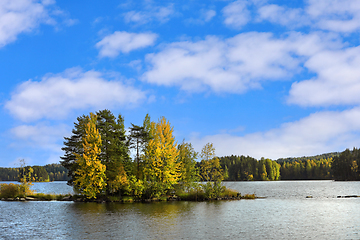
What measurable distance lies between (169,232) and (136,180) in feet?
115

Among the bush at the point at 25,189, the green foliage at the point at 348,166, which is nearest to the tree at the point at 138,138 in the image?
the bush at the point at 25,189

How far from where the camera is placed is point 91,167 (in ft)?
194

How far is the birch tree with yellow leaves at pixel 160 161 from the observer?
64.4 m

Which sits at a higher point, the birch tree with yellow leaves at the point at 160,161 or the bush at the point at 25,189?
the birch tree with yellow leaves at the point at 160,161

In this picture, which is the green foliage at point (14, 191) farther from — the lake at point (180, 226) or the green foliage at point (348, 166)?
the green foliage at point (348, 166)

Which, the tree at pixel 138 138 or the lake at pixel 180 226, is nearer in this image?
the lake at pixel 180 226

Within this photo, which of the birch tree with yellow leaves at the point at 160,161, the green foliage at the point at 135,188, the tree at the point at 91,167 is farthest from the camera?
the birch tree with yellow leaves at the point at 160,161

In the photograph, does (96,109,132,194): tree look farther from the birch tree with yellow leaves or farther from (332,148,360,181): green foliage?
(332,148,360,181): green foliage

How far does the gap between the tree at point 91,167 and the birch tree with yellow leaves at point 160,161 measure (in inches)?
406

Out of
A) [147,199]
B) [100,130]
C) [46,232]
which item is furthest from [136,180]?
[46,232]

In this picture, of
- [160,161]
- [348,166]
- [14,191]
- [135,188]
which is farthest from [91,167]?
[348,166]

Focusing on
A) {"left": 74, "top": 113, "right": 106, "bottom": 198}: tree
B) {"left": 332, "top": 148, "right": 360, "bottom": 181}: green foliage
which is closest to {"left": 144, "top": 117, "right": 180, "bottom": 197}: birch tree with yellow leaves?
{"left": 74, "top": 113, "right": 106, "bottom": 198}: tree

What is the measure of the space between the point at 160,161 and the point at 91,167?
15071 mm

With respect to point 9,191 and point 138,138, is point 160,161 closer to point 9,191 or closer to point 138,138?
point 138,138
